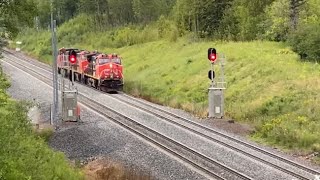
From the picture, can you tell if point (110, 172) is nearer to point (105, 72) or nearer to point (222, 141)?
point (222, 141)

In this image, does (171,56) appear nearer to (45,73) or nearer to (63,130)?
(45,73)

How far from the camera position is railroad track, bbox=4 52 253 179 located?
17.2 metres

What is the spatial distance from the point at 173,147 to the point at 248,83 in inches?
509

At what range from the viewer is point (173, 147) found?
20.8 metres

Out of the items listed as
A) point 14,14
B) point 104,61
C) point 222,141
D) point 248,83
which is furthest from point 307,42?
point 14,14

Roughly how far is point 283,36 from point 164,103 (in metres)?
15.5

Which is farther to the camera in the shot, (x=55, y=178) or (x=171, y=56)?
(x=171, y=56)

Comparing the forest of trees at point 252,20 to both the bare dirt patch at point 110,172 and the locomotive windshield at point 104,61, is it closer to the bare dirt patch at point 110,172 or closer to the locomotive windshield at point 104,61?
the locomotive windshield at point 104,61

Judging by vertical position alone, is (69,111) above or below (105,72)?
below

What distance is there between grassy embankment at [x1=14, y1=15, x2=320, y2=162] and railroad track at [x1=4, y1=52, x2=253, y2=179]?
14.4ft

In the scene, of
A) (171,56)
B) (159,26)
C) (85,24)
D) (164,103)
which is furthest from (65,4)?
(164,103)

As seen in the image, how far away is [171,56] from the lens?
162ft

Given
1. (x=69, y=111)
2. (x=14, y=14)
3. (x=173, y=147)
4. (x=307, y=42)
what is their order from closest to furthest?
1. (x=14, y=14)
2. (x=173, y=147)
3. (x=69, y=111)
4. (x=307, y=42)

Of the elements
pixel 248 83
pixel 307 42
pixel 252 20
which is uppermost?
pixel 252 20
